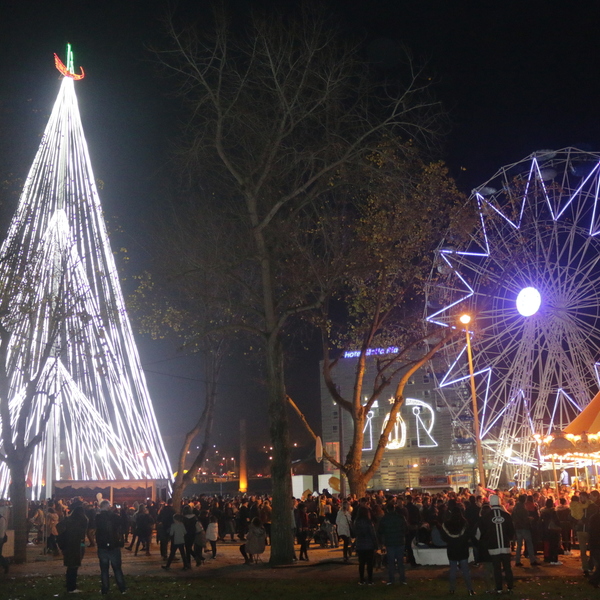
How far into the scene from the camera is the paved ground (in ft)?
49.4

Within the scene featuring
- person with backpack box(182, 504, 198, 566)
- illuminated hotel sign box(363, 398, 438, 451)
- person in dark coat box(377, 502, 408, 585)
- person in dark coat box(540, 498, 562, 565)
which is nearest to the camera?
person in dark coat box(377, 502, 408, 585)

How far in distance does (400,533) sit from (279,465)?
4760 millimetres

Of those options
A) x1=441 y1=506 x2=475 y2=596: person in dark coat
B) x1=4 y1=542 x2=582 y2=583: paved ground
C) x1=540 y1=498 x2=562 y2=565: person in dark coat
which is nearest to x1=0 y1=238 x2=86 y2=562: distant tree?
→ x1=4 y1=542 x2=582 y2=583: paved ground

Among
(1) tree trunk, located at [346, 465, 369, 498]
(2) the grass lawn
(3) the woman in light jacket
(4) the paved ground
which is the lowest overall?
(4) the paved ground

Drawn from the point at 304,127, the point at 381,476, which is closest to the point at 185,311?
the point at 304,127

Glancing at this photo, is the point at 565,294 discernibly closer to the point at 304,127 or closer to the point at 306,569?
the point at 304,127

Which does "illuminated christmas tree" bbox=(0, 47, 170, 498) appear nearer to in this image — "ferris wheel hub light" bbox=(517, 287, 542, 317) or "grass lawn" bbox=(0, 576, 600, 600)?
"grass lawn" bbox=(0, 576, 600, 600)

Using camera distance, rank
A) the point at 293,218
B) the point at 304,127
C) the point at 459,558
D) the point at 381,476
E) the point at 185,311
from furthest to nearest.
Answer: the point at 381,476 → the point at 185,311 → the point at 293,218 → the point at 304,127 → the point at 459,558

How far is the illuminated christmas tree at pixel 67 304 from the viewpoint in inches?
757

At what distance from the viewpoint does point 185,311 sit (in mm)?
21766

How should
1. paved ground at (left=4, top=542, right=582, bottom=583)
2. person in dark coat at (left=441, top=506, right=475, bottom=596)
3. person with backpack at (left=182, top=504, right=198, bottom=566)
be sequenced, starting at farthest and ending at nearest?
person with backpack at (left=182, top=504, right=198, bottom=566) < paved ground at (left=4, top=542, right=582, bottom=583) < person in dark coat at (left=441, top=506, right=475, bottom=596)

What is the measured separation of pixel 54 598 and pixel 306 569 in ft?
20.3

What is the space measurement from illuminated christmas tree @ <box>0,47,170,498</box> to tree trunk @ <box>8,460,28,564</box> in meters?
1.09

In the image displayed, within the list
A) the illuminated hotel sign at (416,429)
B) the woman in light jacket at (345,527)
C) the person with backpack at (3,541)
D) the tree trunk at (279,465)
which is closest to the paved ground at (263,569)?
the person with backpack at (3,541)
